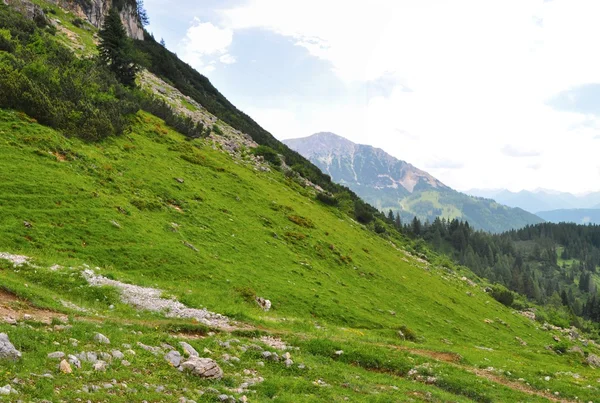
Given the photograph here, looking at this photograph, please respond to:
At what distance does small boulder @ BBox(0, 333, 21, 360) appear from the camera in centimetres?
974

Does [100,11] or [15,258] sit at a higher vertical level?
[100,11]

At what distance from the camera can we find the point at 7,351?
388 inches

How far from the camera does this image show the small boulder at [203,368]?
12.6 m

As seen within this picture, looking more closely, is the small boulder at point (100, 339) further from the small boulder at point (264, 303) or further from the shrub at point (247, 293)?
the small boulder at point (264, 303)

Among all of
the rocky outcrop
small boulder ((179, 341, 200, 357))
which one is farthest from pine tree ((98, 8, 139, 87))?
small boulder ((179, 341, 200, 357))

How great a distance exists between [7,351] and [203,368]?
17.6 feet

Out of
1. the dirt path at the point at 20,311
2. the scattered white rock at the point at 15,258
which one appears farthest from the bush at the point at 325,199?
the dirt path at the point at 20,311

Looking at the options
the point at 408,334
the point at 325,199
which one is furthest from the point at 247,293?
the point at 325,199

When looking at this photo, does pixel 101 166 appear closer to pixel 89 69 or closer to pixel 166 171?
pixel 166 171

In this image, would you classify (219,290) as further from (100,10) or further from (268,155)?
(100,10)

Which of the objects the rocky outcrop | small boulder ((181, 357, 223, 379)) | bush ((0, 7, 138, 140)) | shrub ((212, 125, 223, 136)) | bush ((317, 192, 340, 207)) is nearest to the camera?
small boulder ((181, 357, 223, 379))

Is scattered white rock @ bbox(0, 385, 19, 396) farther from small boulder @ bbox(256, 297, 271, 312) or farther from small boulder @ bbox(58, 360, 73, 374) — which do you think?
small boulder @ bbox(256, 297, 271, 312)

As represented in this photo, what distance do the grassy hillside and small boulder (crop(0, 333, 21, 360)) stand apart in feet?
0.76

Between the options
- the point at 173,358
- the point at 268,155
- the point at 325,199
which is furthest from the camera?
the point at 268,155
